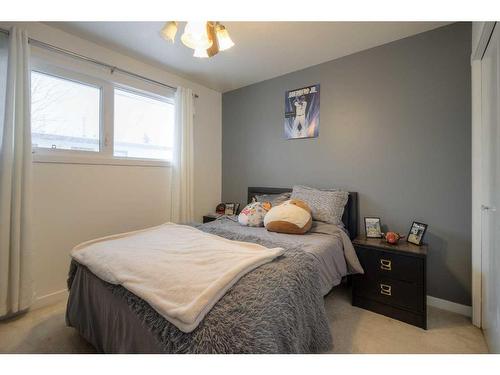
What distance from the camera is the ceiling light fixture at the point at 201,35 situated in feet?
4.74

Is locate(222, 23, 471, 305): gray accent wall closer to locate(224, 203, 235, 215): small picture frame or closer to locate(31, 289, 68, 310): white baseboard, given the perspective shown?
locate(224, 203, 235, 215): small picture frame

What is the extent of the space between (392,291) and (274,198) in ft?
4.54

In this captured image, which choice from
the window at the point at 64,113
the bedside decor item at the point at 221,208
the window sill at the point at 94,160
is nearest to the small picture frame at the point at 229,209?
the bedside decor item at the point at 221,208

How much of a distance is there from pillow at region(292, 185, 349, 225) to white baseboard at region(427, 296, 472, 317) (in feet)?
3.24

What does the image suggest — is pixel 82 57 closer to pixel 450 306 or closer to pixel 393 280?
pixel 393 280

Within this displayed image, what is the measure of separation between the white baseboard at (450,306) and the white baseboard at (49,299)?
3.26 metres

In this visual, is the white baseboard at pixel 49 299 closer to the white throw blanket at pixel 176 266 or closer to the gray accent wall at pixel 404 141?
the white throw blanket at pixel 176 266

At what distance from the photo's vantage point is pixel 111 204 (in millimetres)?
2416

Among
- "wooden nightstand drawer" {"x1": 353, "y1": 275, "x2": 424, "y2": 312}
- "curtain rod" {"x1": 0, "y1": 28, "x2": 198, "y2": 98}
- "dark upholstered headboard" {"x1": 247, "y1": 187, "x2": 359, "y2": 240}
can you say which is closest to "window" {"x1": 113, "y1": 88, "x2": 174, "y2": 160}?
"curtain rod" {"x1": 0, "y1": 28, "x2": 198, "y2": 98}
